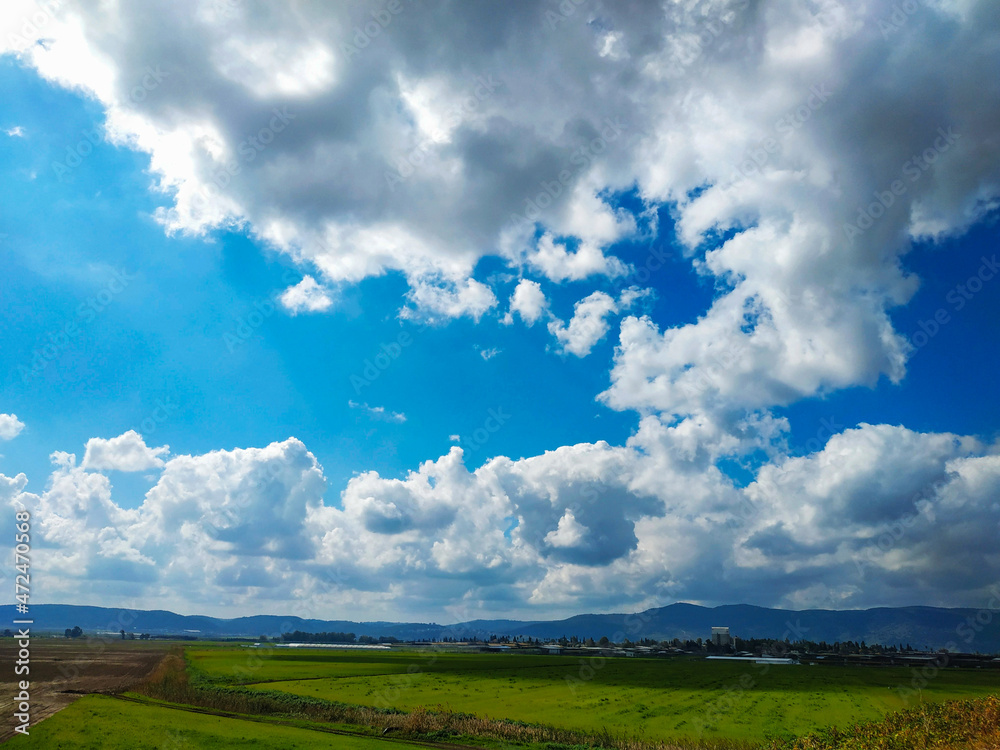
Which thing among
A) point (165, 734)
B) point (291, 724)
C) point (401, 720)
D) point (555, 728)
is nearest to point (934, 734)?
point (555, 728)

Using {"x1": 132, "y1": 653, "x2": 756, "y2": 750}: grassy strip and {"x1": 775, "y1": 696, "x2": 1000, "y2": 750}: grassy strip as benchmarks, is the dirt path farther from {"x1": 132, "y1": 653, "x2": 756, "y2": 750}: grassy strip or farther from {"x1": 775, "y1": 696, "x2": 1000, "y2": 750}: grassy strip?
{"x1": 775, "y1": 696, "x2": 1000, "y2": 750}: grassy strip

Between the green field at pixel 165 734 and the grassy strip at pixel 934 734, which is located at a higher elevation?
the grassy strip at pixel 934 734

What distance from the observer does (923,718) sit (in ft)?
134

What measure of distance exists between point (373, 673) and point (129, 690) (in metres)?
42.9

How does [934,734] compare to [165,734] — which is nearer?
[934,734]

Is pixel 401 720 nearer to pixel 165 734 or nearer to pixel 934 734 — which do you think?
pixel 165 734

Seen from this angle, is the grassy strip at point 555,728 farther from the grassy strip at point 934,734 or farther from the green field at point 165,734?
the green field at point 165,734

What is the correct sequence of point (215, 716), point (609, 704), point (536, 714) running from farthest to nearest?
point (609, 704) → point (536, 714) → point (215, 716)

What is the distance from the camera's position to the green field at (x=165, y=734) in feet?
128

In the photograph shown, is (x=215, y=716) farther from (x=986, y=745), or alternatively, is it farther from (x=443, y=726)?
(x=986, y=745)

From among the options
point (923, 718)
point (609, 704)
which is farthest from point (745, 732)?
point (609, 704)

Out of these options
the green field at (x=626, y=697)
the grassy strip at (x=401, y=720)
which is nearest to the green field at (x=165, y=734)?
the grassy strip at (x=401, y=720)

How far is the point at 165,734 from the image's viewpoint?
139 feet

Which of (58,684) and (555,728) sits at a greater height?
(555,728)
